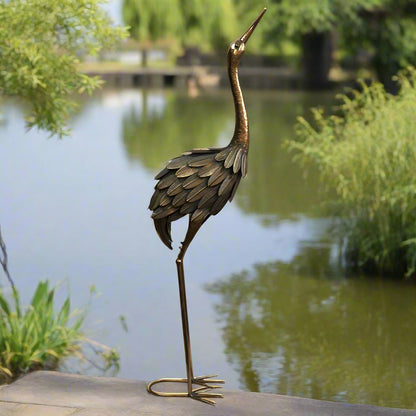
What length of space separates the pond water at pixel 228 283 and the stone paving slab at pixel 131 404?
127 cm

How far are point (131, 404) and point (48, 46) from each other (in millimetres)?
2774

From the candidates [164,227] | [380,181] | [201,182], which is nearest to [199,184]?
[201,182]

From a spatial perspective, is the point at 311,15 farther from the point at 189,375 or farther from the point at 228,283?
the point at 189,375

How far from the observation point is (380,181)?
731 cm

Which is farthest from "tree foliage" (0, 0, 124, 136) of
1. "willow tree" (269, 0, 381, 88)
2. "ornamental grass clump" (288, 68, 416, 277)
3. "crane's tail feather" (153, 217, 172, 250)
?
"willow tree" (269, 0, 381, 88)

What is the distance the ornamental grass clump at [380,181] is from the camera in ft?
23.5

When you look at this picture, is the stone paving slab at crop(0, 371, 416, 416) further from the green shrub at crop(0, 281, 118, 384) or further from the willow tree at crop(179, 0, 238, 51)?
the willow tree at crop(179, 0, 238, 51)

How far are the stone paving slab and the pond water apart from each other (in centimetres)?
127

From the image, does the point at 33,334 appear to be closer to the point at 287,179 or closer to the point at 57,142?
the point at 287,179

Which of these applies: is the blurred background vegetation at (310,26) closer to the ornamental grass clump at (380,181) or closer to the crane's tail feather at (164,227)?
the ornamental grass clump at (380,181)

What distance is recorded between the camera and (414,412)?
380 centimetres

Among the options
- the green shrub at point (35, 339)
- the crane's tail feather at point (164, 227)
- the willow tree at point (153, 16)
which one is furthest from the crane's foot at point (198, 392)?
the willow tree at point (153, 16)

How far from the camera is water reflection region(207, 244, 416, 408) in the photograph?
5.38m

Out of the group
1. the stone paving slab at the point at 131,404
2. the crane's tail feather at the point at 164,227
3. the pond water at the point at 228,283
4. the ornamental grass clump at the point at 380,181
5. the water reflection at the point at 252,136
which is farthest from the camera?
the water reflection at the point at 252,136
